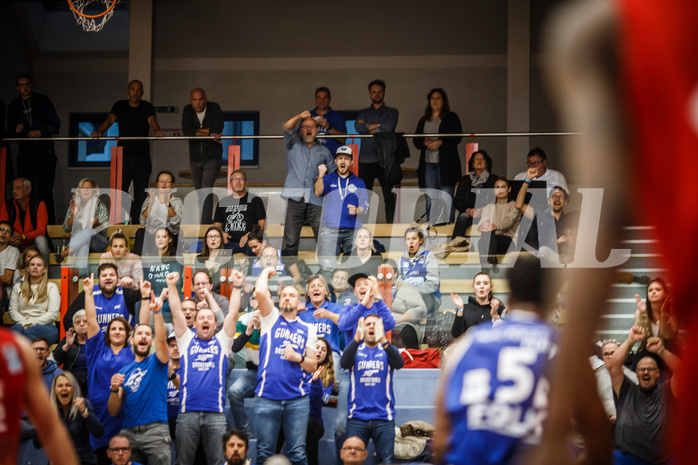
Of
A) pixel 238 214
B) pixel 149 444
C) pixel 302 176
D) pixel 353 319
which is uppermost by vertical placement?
pixel 302 176

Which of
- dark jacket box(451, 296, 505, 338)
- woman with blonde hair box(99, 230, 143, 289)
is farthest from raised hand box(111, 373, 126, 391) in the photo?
dark jacket box(451, 296, 505, 338)

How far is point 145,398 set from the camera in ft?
27.9

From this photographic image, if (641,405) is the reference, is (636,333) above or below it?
above

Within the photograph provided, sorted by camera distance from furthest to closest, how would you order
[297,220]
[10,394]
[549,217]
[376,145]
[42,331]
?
[376,145], [297,220], [549,217], [42,331], [10,394]

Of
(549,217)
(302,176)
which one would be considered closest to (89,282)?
(302,176)

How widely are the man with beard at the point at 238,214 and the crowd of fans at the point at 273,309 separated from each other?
2 cm

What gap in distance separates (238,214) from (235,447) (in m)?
3.46

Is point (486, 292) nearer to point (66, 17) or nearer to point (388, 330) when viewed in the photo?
point (388, 330)

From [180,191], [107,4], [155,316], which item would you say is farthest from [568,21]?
[107,4]

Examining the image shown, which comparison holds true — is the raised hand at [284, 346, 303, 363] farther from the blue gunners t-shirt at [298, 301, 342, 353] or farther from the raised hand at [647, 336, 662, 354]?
the raised hand at [647, 336, 662, 354]

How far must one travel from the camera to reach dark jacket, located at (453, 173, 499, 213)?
1032cm

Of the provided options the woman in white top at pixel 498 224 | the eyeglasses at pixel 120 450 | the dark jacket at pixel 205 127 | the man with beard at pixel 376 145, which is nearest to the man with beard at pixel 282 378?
the eyeglasses at pixel 120 450

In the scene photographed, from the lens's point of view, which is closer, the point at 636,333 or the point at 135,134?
the point at 636,333

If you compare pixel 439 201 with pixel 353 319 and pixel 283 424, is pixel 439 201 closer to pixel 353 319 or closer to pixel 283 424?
pixel 353 319
